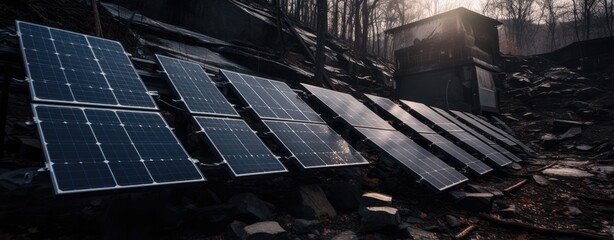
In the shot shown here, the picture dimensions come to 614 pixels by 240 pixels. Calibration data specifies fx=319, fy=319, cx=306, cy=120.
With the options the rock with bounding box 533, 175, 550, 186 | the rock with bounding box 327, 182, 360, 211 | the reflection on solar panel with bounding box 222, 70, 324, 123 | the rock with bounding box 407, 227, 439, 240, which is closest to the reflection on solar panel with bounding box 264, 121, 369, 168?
the reflection on solar panel with bounding box 222, 70, 324, 123

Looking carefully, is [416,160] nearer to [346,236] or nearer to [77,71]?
[346,236]

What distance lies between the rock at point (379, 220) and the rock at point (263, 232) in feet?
4.55

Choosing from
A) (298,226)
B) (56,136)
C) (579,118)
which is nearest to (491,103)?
(579,118)

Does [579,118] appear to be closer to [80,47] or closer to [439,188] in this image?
[439,188]

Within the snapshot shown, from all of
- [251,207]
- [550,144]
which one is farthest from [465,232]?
[550,144]

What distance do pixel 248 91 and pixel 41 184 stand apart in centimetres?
417

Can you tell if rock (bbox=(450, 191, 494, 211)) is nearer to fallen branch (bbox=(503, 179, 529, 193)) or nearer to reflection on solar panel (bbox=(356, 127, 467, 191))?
reflection on solar panel (bbox=(356, 127, 467, 191))

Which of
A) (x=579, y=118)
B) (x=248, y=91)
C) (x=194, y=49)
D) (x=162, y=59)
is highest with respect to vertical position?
(x=194, y=49)

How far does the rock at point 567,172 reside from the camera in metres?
9.90

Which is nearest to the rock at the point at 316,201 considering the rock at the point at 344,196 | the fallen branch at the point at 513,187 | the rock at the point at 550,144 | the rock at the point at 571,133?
the rock at the point at 344,196

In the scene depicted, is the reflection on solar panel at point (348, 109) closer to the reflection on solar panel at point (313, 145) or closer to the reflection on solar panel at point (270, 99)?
the reflection on solar panel at point (270, 99)

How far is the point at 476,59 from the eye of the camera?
19.4 m

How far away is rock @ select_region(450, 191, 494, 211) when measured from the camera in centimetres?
635

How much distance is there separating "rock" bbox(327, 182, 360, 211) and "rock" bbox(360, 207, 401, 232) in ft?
3.17
